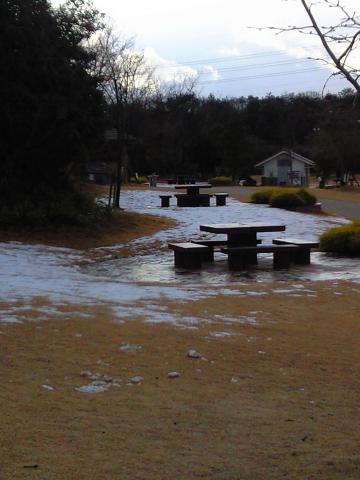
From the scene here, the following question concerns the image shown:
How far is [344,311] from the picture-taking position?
8.77 m

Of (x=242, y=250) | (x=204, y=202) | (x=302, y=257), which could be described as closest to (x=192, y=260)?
(x=242, y=250)

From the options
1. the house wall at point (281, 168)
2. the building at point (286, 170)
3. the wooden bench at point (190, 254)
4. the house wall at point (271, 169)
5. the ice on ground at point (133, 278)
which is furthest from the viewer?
the house wall at point (271, 169)

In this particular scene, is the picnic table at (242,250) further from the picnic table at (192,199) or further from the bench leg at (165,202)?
the picnic table at (192,199)

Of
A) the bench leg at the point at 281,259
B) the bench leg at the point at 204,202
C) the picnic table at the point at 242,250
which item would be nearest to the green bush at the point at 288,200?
the bench leg at the point at 204,202

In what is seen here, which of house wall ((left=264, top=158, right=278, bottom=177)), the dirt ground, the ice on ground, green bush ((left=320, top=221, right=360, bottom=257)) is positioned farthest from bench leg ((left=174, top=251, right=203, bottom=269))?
house wall ((left=264, top=158, right=278, bottom=177))

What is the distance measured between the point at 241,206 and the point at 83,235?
12.0 meters

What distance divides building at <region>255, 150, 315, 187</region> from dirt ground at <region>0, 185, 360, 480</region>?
5595 cm

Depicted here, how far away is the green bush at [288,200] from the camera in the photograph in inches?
1132

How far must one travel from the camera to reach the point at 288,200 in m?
28.9

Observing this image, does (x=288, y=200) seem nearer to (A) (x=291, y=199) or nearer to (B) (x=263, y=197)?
(A) (x=291, y=199)

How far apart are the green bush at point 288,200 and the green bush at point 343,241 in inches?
510

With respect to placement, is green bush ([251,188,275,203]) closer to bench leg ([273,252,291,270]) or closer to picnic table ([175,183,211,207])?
picnic table ([175,183,211,207])

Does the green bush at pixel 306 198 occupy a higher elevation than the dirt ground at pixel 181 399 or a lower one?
higher

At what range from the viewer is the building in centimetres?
6306
